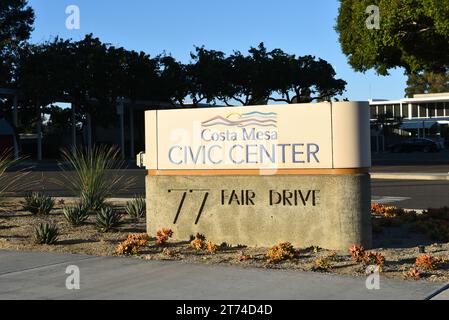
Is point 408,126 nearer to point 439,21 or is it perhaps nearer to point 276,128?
point 439,21

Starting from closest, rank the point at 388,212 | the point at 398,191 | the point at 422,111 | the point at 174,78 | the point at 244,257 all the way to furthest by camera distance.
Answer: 1. the point at 244,257
2. the point at 388,212
3. the point at 398,191
4. the point at 174,78
5. the point at 422,111

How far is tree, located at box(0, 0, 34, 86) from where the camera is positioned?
50.7 meters

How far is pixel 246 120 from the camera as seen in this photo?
9.96 meters

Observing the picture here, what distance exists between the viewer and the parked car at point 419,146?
63062mm

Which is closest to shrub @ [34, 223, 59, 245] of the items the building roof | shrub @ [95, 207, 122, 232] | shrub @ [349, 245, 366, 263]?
shrub @ [95, 207, 122, 232]

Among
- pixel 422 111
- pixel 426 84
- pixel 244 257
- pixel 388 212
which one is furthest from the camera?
pixel 426 84

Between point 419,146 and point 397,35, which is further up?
point 397,35

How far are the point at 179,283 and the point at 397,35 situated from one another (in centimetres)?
1688

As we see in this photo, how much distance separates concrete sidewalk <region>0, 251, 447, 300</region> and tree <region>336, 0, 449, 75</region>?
546 inches

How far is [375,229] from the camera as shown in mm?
10742

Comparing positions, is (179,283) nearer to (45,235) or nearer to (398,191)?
(45,235)

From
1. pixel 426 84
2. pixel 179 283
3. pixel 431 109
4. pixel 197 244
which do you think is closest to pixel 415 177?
pixel 197 244

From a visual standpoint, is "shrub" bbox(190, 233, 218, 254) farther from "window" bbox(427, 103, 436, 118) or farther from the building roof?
"window" bbox(427, 103, 436, 118)

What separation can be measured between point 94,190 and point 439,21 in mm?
11693
